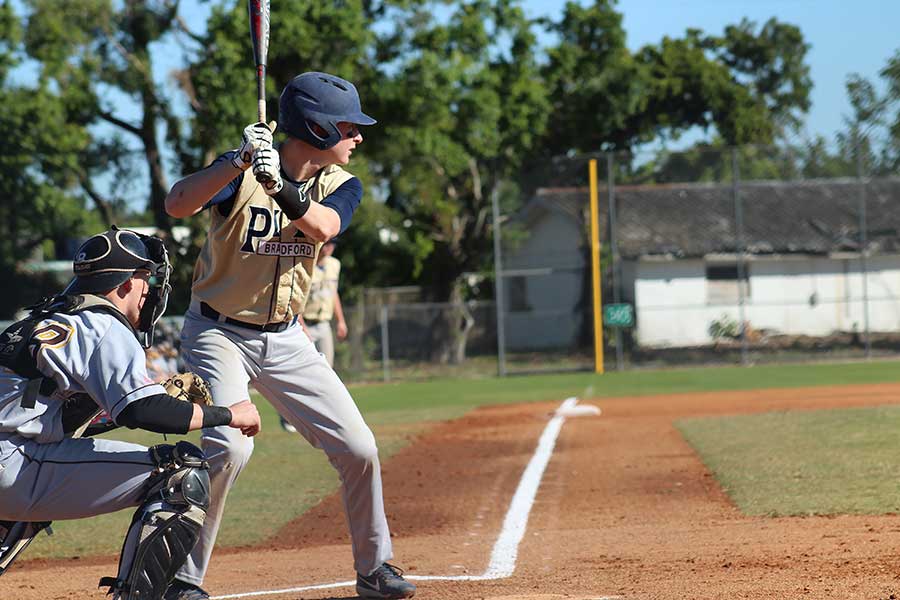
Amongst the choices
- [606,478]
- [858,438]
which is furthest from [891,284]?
[606,478]

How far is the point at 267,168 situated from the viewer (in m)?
4.44

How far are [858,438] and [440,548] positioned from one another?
17.8 ft

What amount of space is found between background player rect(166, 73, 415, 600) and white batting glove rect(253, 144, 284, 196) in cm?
38

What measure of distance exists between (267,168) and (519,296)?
21677mm

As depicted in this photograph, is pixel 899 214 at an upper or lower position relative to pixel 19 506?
upper

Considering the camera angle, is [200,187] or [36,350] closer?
[36,350]

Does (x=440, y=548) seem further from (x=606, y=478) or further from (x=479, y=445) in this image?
(x=479, y=445)

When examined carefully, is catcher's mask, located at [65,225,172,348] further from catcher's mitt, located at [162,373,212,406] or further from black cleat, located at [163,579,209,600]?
black cleat, located at [163,579,209,600]

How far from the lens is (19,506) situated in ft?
13.7

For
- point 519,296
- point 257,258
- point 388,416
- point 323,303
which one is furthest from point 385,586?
point 519,296

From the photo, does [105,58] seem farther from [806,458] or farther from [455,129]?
[806,458]

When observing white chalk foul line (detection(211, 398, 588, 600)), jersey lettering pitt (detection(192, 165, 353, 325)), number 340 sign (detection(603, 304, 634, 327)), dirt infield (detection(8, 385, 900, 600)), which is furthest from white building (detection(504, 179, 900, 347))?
→ jersey lettering pitt (detection(192, 165, 353, 325))

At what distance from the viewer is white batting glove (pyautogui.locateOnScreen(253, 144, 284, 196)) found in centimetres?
445

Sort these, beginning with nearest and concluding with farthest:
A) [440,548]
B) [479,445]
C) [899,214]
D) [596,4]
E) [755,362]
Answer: [440,548]
[479,445]
[755,362]
[899,214]
[596,4]
